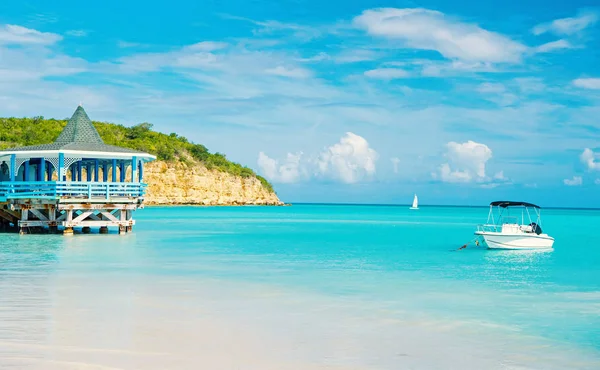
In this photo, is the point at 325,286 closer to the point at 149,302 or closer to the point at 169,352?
the point at 149,302

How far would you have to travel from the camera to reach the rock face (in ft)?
321

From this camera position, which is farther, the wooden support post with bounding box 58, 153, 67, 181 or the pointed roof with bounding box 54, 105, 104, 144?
the pointed roof with bounding box 54, 105, 104, 144

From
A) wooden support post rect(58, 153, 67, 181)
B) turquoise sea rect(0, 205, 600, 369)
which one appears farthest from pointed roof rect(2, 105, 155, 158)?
turquoise sea rect(0, 205, 600, 369)

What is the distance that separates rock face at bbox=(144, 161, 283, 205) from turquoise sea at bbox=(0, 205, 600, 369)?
244 ft

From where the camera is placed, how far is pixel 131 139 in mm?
107812

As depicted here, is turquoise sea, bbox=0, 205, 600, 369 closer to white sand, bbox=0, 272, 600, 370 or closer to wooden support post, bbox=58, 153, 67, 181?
white sand, bbox=0, 272, 600, 370

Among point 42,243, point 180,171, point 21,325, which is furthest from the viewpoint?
point 180,171

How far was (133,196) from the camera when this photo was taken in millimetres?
32312

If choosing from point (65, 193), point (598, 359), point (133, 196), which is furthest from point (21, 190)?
point (598, 359)

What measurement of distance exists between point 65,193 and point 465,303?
21.6 m

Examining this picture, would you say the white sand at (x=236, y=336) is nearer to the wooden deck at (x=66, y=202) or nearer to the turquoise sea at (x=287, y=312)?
the turquoise sea at (x=287, y=312)

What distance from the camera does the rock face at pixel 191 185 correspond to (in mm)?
97750

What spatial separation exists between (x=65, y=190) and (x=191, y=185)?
75.1 metres

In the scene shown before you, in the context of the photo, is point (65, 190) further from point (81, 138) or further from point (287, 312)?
point (287, 312)
